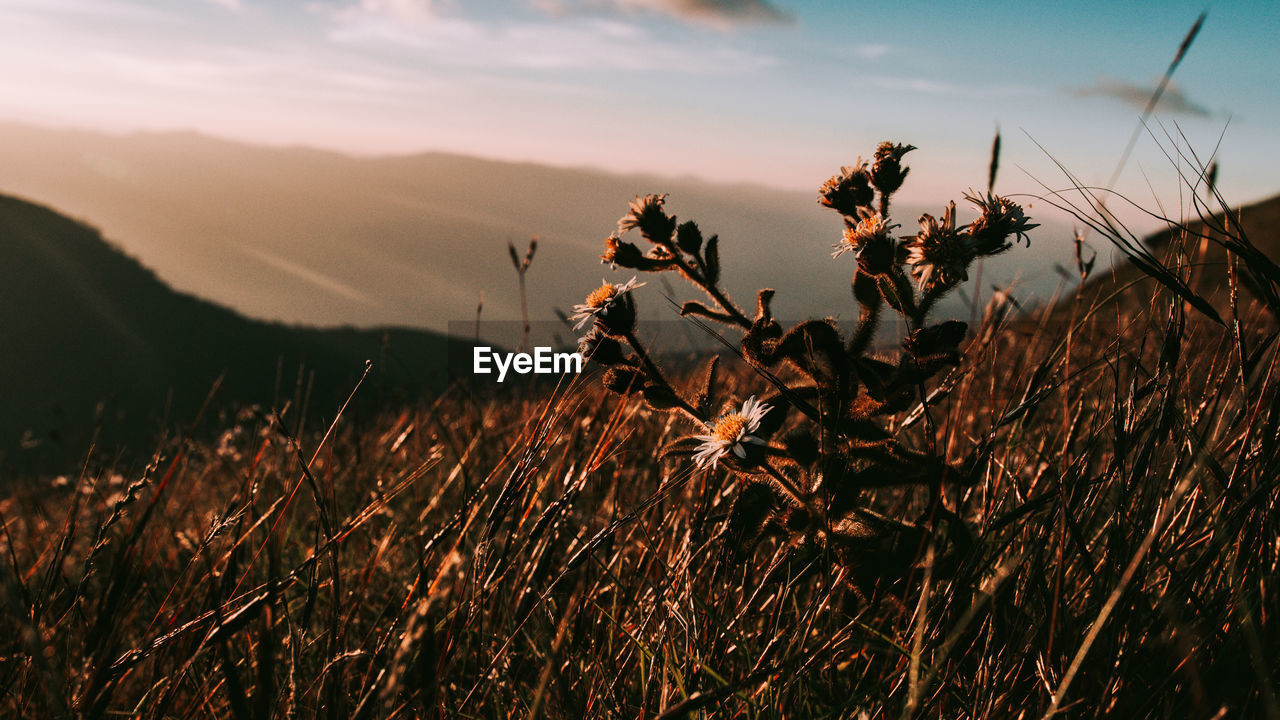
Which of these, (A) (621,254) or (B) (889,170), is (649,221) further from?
(B) (889,170)

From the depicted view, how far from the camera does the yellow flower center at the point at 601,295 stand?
1.69 m

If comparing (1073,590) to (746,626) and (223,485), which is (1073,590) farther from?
(223,485)

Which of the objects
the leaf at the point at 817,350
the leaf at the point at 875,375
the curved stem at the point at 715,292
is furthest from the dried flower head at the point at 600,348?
the leaf at the point at 875,375

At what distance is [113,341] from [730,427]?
26849 mm

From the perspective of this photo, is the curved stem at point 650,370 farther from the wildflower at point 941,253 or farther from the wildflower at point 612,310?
the wildflower at point 941,253

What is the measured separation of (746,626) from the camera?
1666 millimetres

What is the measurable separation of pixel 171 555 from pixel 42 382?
923 inches

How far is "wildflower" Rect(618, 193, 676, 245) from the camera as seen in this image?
5.43ft

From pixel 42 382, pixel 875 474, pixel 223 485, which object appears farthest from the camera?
pixel 42 382

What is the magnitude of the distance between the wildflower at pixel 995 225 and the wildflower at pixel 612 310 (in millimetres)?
695

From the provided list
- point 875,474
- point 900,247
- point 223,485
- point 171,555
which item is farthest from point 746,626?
point 223,485

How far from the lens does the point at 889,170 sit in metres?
1.69

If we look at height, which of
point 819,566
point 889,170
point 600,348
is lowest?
point 819,566

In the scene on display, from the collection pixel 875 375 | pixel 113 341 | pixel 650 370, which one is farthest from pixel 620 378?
pixel 113 341
